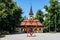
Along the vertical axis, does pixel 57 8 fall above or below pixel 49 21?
above

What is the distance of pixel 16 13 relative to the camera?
192 feet

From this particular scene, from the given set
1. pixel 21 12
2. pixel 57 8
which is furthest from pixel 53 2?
pixel 21 12

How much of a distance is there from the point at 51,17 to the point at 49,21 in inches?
59.3

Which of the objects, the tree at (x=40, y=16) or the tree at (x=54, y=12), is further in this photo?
the tree at (x=40, y=16)

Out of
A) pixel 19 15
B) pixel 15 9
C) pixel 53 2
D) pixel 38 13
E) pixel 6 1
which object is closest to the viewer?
pixel 6 1

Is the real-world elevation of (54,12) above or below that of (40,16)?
above

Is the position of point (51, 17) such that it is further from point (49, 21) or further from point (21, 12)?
point (21, 12)

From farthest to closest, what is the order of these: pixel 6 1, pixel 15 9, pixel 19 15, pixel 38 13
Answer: pixel 38 13 < pixel 19 15 < pixel 15 9 < pixel 6 1

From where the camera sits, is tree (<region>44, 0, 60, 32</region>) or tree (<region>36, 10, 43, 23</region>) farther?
tree (<region>36, 10, 43, 23</region>)

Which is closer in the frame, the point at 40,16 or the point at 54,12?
the point at 54,12

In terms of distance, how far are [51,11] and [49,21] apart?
11.3 ft

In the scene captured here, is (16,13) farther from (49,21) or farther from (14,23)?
(49,21)

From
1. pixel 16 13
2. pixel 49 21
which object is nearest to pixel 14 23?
pixel 16 13

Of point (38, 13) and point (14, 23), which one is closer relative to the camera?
point (14, 23)
